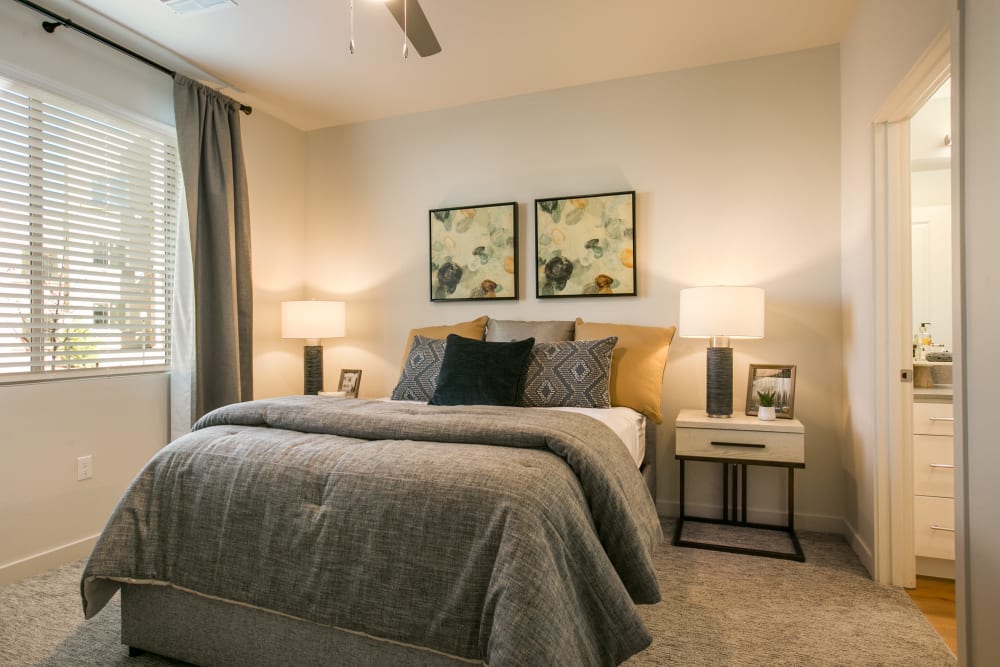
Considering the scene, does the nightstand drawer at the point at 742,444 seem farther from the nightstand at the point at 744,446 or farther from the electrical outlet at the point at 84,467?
the electrical outlet at the point at 84,467

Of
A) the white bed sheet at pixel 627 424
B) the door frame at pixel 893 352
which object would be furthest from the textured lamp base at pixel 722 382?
the door frame at pixel 893 352

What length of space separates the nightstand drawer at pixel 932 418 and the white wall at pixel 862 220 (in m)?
0.18

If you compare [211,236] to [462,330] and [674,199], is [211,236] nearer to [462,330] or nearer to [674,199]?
[462,330]

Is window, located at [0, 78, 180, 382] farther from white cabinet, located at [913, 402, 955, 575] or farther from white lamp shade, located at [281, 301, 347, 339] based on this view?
white cabinet, located at [913, 402, 955, 575]

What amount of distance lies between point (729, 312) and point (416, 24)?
1886mm

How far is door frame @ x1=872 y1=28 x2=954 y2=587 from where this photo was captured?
2.21 metres

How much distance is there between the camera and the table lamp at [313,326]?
11.7ft

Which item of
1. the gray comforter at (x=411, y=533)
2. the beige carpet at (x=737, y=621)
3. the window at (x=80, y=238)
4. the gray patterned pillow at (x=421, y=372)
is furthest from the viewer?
the gray patterned pillow at (x=421, y=372)

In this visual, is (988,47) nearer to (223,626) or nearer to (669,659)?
(669,659)

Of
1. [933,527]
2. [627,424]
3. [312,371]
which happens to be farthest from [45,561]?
[933,527]

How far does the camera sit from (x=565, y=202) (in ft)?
11.1

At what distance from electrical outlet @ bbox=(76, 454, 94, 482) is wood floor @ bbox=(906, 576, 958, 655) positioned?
3.64 m

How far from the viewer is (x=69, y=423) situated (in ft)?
8.41

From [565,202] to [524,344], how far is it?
1.11 metres
